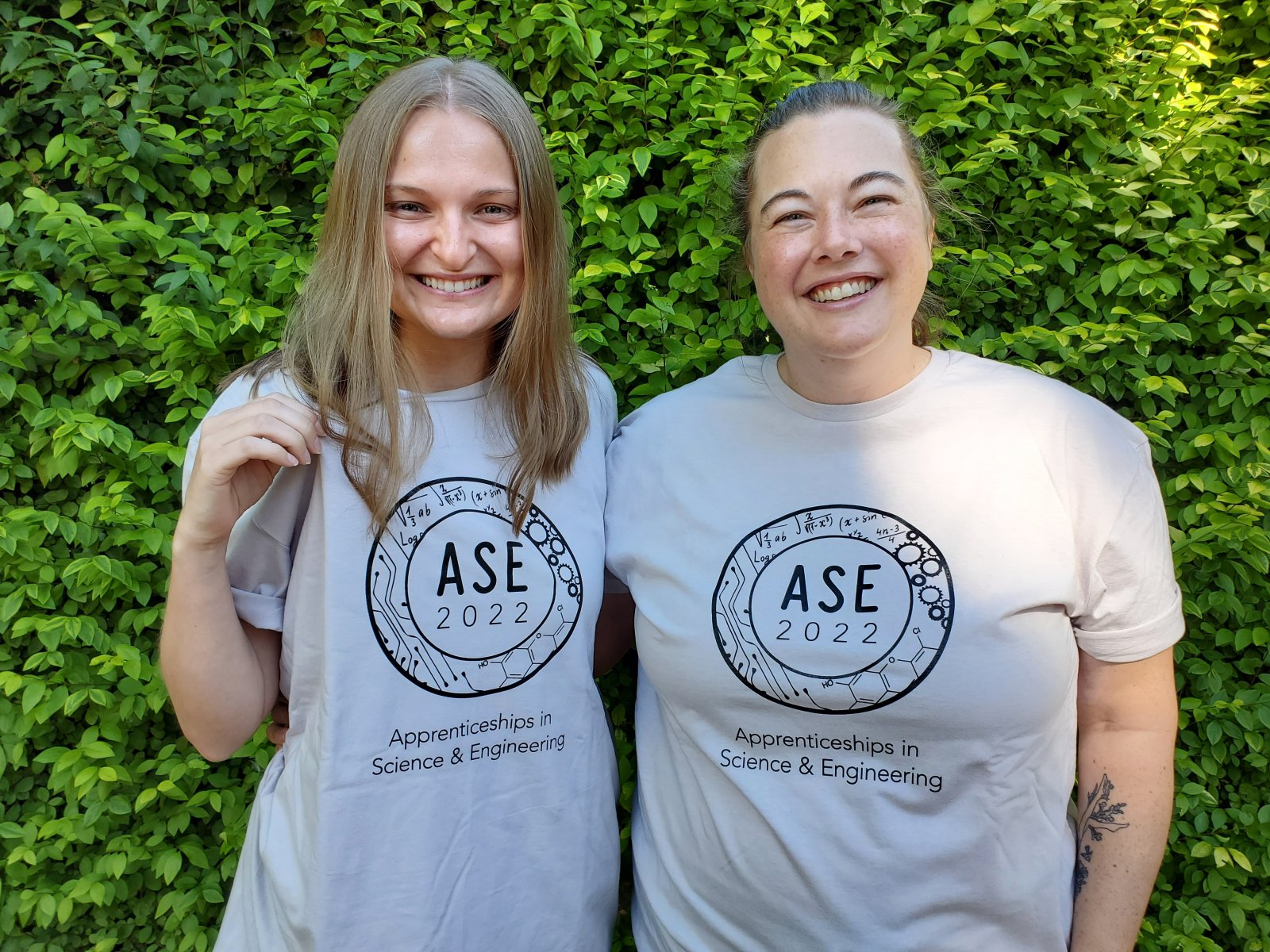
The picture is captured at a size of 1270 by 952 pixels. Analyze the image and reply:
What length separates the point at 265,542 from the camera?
5.43 feet

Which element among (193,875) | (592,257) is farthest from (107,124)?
(193,875)

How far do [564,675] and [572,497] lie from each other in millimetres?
376

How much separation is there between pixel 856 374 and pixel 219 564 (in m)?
1.29

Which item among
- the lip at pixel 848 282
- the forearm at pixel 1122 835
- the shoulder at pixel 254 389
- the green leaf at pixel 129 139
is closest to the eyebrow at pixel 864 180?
the lip at pixel 848 282

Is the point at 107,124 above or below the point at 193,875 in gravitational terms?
above

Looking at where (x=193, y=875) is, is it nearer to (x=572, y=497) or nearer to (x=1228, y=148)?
(x=572, y=497)

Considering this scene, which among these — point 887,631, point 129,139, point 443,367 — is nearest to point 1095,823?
point 887,631

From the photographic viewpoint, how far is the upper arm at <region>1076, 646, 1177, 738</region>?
1666 mm

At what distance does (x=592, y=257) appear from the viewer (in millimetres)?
2355

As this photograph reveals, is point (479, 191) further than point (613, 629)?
No

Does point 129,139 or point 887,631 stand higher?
point 129,139

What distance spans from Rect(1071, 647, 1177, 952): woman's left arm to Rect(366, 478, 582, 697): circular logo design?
1.09 metres

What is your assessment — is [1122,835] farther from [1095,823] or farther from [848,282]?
[848,282]

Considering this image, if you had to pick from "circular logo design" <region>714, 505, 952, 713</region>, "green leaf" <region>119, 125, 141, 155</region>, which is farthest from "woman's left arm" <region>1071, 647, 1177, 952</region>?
"green leaf" <region>119, 125, 141, 155</region>
